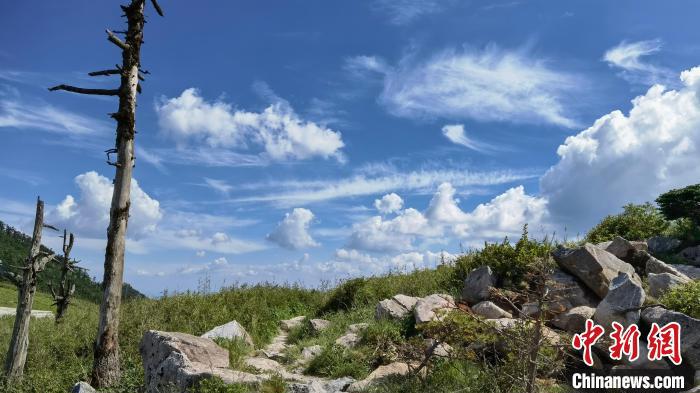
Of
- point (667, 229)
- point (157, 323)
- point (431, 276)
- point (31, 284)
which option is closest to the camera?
point (31, 284)

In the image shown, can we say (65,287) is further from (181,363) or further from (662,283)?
(662,283)

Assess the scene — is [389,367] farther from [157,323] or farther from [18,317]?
[18,317]

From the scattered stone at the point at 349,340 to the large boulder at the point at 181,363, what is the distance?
2.70m

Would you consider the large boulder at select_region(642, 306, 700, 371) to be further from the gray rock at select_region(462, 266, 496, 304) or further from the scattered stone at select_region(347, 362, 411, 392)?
the scattered stone at select_region(347, 362, 411, 392)

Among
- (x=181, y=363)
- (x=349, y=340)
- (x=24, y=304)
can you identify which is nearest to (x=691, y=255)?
(x=349, y=340)

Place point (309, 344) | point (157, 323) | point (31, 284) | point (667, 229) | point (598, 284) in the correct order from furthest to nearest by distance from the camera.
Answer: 1. point (667, 229)
2. point (157, 323)
3. point (31, 284)
4. point (309, 344)
5. point (598, 284)

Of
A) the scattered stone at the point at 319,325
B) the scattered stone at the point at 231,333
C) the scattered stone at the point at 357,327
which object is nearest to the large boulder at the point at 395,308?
the scattered stone at the point at 357,327

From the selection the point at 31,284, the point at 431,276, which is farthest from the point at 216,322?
the point at 431,276

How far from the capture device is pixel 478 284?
13602 millimetres

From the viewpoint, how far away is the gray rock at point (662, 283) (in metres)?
11.2

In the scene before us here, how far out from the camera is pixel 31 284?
14.1 metres

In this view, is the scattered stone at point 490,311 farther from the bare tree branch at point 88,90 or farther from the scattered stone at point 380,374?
the bare tree branch at point 88,90

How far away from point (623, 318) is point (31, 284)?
14314mm

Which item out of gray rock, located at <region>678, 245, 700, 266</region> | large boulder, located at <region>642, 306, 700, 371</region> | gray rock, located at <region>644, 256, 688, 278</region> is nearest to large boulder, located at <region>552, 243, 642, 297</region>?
gray rock, located at <region>644, 256, 688, 278</region>
